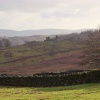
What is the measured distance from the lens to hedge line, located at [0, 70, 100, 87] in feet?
141

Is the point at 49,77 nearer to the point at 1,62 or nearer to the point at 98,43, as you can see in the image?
the point at 98,43

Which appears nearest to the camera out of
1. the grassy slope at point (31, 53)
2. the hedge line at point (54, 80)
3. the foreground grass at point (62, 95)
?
the foreground grass at point (62, 95)

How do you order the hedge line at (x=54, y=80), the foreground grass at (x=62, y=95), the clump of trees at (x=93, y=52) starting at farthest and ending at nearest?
the clump of trees at (x=93, y=52)
the hedge line at (x=54, y=80)
the foreground grass at (x=62, y=95)

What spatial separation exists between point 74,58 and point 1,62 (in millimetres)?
35586

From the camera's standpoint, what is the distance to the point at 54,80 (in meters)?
47.2

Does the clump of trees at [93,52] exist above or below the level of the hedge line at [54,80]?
above

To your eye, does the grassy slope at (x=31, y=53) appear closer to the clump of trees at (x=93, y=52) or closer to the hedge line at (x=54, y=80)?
the clump of trees at (x=93, y=52)

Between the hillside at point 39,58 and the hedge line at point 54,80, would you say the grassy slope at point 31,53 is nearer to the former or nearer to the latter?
the hillside at point 39,58

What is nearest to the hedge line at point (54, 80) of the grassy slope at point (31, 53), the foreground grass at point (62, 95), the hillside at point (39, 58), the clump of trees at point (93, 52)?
the foreground grass at point (62, 95)

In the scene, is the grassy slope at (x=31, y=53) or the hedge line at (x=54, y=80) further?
the grassy slope at (x=31, y=53)

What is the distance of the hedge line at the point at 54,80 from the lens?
1689 inches

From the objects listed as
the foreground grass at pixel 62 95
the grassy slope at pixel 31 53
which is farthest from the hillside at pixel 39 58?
the foreground grass at pixel 62 95

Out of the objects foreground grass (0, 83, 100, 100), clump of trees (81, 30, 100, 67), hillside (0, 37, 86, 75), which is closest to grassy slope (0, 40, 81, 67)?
hillside (0, 37, 86, 75)

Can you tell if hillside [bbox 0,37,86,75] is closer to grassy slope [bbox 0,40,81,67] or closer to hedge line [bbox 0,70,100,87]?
grassy slope [bbox 0,40,81,67]
